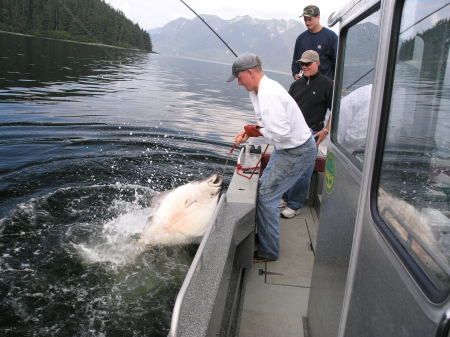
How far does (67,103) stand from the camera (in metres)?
14.0

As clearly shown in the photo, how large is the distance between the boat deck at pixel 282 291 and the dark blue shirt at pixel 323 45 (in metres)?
2.54

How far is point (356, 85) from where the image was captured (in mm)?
1803

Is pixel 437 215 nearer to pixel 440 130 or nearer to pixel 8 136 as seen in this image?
pixel 440 130

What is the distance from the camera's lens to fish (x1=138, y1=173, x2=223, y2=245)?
423 centimetres

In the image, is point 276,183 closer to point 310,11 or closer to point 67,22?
point 310,11

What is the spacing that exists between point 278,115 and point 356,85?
156 cm

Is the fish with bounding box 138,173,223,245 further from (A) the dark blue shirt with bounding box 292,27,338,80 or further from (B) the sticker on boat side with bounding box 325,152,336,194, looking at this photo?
(A) the dark blue shirt with bounding box 292,27,338,80

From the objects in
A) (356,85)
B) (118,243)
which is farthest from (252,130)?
(118,243)

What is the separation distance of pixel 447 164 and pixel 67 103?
14.7 metres

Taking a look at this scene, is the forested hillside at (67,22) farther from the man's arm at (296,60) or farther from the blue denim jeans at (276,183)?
the blue denim jeans at (276,183)

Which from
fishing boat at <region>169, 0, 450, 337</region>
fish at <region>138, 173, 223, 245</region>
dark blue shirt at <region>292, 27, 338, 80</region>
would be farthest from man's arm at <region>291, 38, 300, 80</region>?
fishing boat at <region>169, 0, 450, 337</region>

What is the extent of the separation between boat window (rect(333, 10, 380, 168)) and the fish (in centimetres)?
230

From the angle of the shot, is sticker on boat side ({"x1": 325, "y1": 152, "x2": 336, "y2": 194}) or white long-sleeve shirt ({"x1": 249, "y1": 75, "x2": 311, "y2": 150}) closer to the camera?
sticker on boat side ({"x1": 325, "y1": 152, "x2": 336, "y2": 194})

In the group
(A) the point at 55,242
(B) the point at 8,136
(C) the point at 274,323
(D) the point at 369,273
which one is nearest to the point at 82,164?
(B) the point at 8,136
